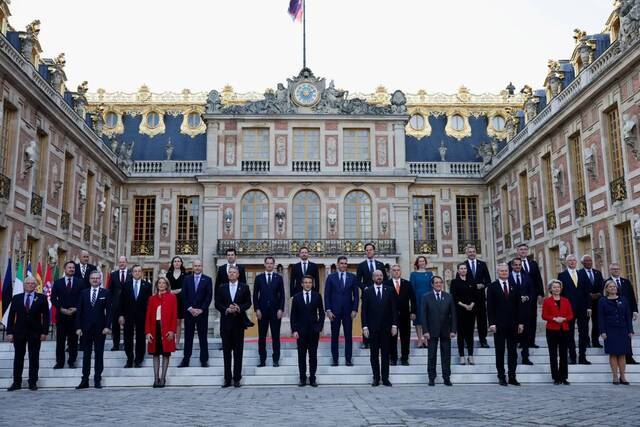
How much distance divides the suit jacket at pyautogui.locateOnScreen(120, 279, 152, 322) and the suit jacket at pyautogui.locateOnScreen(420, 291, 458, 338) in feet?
13.7

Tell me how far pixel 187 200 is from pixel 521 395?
801 inches

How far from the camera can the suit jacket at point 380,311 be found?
893 centimetres

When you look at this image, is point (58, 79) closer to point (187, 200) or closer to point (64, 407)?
point (187, 200)

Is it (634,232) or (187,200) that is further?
(187,200)

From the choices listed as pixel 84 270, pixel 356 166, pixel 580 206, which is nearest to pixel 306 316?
pixel 84 270

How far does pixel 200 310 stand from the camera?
9469 mm

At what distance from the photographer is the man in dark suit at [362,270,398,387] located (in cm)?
889

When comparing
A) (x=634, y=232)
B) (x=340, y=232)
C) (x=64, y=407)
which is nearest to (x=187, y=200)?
(x=340, y=232)

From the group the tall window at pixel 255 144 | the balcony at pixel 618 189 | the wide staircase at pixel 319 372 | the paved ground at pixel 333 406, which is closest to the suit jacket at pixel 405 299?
the wide staircase at pixel 319 372

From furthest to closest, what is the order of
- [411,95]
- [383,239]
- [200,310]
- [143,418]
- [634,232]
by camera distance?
[411,95] → [383,239] → [634,232] → [200,310] → [143,418]

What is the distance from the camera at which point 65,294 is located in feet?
31.6

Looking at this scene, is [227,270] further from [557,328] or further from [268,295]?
[557,328]

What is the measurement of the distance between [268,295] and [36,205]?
10529mm

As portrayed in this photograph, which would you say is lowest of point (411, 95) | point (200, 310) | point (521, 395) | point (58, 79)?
point (521, 395)
